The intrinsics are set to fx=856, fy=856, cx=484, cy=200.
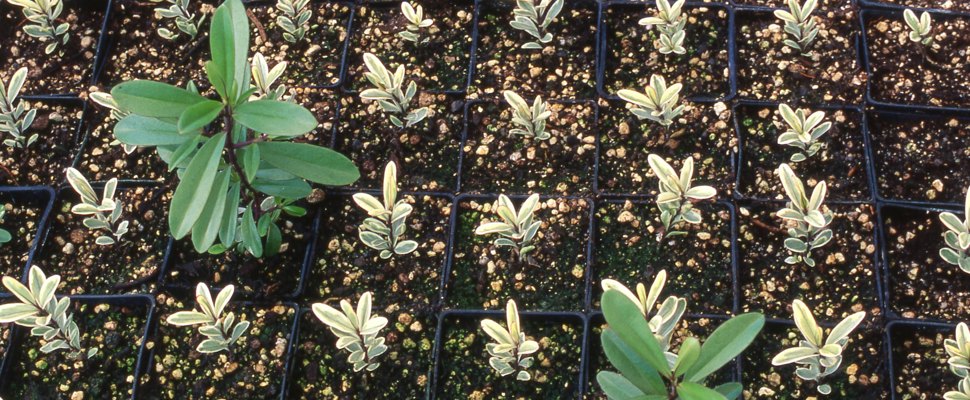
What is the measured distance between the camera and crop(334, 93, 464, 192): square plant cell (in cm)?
189

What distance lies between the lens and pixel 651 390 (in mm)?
1259

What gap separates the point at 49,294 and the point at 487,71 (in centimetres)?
105

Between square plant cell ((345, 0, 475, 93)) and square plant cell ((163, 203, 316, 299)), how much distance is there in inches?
17.3

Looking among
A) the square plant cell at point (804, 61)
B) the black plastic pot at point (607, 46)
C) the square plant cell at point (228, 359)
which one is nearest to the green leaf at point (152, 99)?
the square plant cell at point (228, 359)

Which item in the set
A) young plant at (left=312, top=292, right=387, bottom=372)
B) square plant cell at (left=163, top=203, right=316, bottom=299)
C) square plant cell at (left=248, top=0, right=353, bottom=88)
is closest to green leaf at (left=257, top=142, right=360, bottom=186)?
young plant at (left=312, top=292, right=387, bottom=372)

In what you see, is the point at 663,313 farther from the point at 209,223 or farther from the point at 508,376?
the point at 209,223

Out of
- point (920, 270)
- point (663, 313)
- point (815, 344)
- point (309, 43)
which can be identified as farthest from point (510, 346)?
point (309, 43)

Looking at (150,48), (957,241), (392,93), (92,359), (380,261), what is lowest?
(92,359)

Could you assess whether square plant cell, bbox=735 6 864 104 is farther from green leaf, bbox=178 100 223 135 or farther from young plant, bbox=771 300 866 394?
green leaf, bbox=178 100 223 135

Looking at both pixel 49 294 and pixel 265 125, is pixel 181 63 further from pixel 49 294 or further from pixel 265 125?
pixel 265 125

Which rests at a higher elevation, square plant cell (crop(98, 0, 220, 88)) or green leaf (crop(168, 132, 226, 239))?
square plant cell (crop(98, 0, 220, 88))

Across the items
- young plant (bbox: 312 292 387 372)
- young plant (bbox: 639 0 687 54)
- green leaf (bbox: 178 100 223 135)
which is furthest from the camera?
young plant (bbox: 639 0 687 54)

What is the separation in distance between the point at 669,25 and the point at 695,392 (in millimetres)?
1023

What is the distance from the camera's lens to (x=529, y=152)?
1904mm
